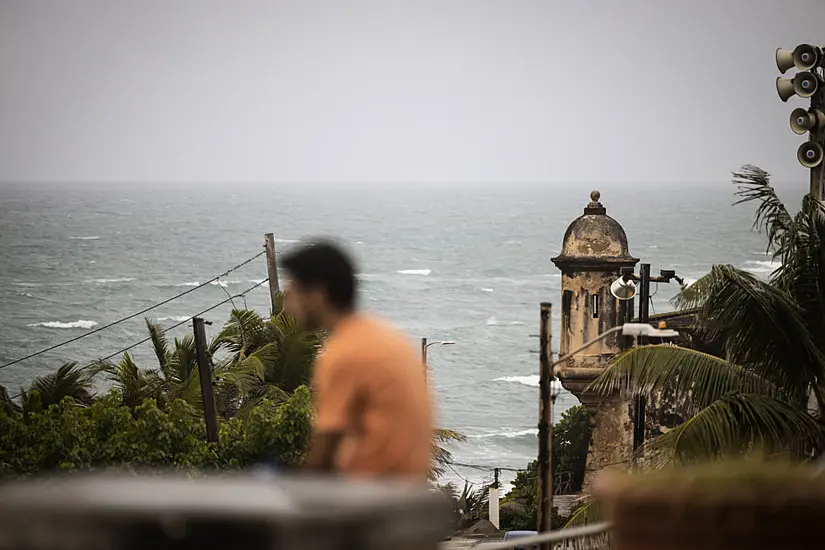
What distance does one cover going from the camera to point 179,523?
7.11 feet

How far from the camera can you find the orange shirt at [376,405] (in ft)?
10.6

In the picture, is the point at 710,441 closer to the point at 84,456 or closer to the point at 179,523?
the point at 84,456

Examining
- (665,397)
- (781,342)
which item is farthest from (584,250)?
(781,342)

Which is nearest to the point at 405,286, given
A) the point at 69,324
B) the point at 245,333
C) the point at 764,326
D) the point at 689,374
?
the point at 69,324

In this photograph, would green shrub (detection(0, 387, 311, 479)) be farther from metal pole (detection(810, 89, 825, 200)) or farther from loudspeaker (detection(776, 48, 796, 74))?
loudspeaker (detection(776, 48, 796, 74))

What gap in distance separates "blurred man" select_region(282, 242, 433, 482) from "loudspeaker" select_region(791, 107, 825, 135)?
16413 millimetres

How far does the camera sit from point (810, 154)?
18125mm

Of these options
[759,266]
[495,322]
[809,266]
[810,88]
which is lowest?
[495,322]

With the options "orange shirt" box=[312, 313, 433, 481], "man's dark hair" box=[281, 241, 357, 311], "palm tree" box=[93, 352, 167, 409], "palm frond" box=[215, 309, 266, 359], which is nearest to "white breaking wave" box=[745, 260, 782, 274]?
"palm frond" box=[215, 309, 266, 359]

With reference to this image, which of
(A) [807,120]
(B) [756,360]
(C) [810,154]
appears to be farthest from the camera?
(A) [807,120]

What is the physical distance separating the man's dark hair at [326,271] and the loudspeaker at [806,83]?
645 inches

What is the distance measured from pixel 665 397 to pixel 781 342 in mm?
6533

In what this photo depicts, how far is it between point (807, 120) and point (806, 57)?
3.19ft

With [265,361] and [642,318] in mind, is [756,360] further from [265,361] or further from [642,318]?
[265,361]
